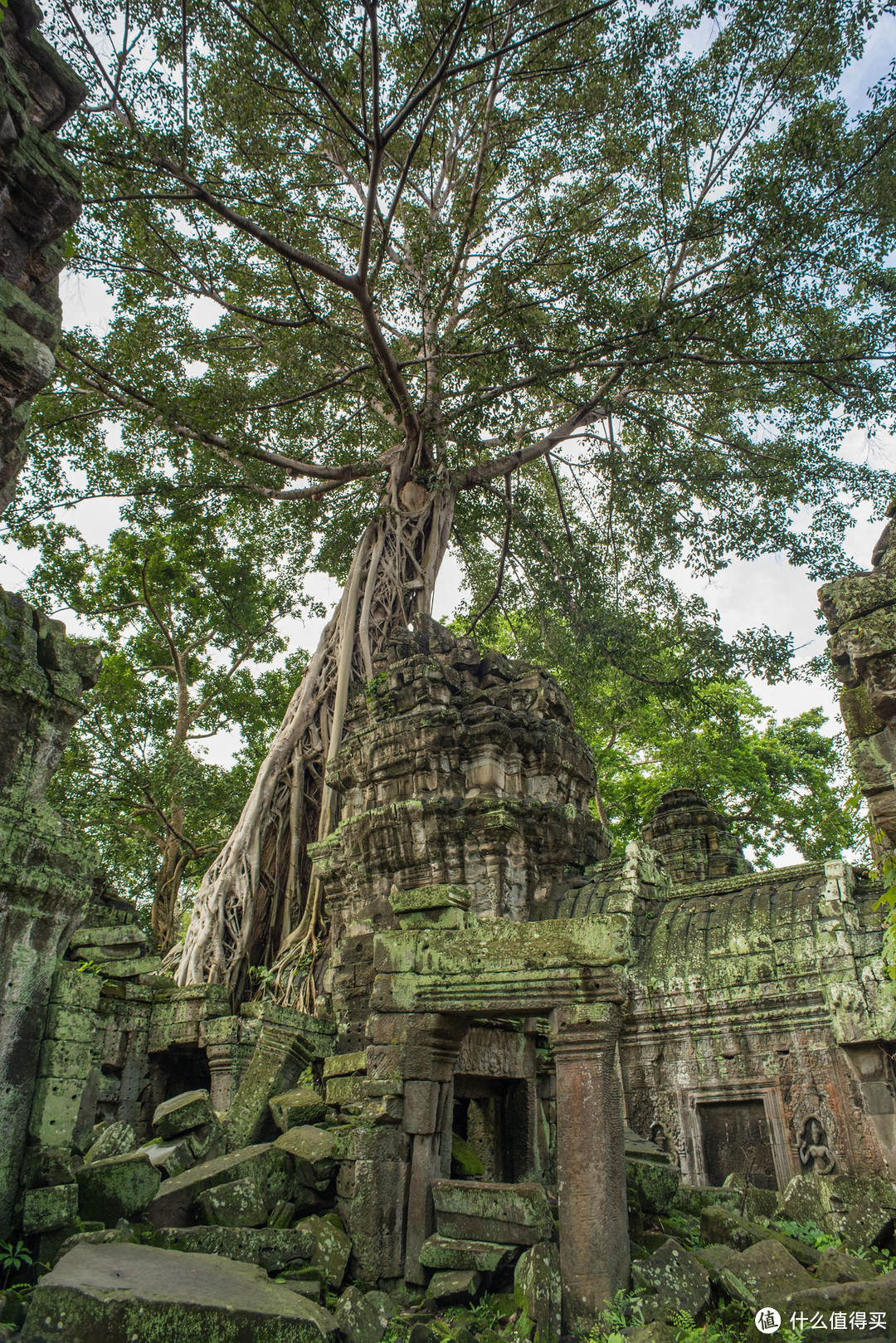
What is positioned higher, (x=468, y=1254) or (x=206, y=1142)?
(x=206, y=1142)

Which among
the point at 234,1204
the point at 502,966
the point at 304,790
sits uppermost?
the point at 304,790

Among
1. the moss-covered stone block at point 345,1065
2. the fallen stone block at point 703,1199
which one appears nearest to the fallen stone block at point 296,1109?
the moss-covered stone block at point 345,1065

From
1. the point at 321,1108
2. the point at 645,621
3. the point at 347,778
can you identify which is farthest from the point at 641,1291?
the point at 645,621

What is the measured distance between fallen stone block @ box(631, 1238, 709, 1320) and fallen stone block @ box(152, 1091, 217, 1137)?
9.47 feet

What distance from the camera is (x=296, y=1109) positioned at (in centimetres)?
547

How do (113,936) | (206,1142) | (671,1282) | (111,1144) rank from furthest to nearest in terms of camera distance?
(113,936), (206,1142), (111,1144), (671,1282)

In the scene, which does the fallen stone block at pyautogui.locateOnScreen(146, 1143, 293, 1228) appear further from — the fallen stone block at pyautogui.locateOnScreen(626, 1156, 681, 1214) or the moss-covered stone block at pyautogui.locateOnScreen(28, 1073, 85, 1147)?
the fallen stone block at pyautogui.locateOnScreen(626, 1156, 681, 1214)

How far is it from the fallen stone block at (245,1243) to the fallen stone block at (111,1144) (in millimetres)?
941

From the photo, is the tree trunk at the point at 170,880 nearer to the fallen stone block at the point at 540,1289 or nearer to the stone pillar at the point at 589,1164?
the stone pillar at the point at 589,1164

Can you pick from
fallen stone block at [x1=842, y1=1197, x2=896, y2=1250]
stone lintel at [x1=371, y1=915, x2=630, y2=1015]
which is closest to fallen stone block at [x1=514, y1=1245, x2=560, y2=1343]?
stone lintel at [x1=371, y1=915, x2=630, y2=1015]

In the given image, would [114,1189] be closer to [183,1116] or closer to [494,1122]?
[183,1116]

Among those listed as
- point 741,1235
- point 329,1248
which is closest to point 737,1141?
point 741,1235

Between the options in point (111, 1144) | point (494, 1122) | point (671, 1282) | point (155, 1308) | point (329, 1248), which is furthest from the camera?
point (494, 1122)

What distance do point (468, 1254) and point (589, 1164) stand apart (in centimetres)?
72
